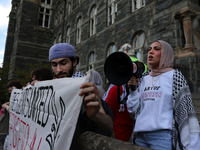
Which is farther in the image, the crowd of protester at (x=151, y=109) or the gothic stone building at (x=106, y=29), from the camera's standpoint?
the gothic stone building at (x=106, y=29)

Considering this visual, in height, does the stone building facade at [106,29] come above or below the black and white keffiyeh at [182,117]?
above

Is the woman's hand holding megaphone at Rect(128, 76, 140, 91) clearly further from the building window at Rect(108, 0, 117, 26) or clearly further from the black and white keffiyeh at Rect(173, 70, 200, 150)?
the building window at Rect(108, 0, 117, 26)

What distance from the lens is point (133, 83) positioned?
6.37 ft

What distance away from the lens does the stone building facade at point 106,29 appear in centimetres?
544

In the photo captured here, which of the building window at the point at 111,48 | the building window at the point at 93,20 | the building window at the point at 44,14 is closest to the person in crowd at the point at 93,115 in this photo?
the building window at the point at 111,48

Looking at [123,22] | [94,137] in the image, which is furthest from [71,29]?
[94,137]

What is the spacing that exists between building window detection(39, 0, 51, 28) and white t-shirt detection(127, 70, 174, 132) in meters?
20.9

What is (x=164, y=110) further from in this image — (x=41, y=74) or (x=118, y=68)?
(x=41, y=74)

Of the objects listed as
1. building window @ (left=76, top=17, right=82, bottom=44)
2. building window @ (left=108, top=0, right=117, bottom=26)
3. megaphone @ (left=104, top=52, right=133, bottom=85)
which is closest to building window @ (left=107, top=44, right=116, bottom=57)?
building window @ (left=108, top=0, right=117, bottom=26)

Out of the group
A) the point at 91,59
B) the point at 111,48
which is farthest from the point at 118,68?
the point at 91,59

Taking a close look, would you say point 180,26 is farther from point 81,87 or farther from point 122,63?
point 81,87

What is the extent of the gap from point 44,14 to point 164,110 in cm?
2208

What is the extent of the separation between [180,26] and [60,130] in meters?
5.84

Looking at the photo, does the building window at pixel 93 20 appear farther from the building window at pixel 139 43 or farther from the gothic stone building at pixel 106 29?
the building window at pixel 139 43
